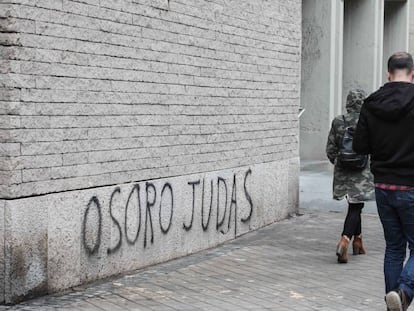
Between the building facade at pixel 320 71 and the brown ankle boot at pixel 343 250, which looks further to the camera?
the building facade at pixel 320 71

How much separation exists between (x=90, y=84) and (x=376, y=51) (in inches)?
499

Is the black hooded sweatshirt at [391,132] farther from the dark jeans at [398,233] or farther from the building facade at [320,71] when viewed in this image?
the building facade at [320,71]

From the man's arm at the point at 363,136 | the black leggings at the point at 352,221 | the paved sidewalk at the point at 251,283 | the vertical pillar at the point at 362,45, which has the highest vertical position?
the vertical pillar at the point at 362,45

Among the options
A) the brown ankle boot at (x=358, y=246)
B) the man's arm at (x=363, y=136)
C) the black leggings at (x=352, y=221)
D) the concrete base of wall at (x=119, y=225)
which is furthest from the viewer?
the brown ankle boot at (x=358, y=246)

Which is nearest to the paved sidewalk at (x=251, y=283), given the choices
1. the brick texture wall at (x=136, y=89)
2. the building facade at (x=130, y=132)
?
the building facade at (x=130, y=132)

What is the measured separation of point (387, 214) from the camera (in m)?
5.14

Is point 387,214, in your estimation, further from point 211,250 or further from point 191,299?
point 211,250

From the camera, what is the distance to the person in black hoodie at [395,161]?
16.4ft

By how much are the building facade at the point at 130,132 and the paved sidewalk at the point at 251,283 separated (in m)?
0.23

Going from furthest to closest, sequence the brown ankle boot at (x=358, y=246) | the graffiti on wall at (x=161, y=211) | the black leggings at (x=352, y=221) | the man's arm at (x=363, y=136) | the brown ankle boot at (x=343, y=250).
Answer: the brown ankle boot at (x=358, y=246)
the black leggings at (x=352, y=221)
the brown ankle boot at (x=343, y=250)
the graffiti on wall at (x=161, y=211)
the man's arm at (x=363, y=136)

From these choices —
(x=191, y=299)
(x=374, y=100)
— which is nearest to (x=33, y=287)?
(x=191, y=299)

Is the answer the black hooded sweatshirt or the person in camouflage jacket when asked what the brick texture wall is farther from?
the black hooded sweatshirt

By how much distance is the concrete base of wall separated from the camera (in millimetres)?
5418

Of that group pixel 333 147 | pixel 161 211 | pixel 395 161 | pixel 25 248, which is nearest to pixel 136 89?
pixel 161 211
